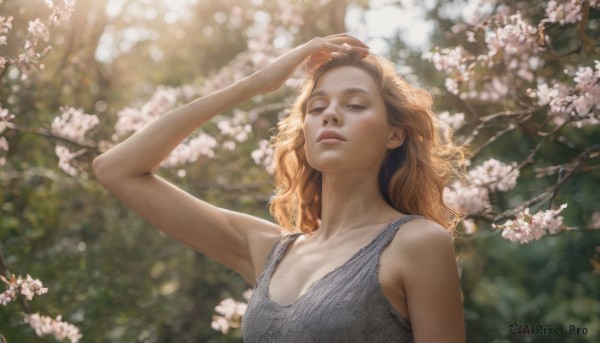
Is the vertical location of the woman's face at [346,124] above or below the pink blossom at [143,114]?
above

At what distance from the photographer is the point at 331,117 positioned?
2.38 metres

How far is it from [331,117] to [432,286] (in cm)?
60

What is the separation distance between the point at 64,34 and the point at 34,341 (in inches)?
73.9

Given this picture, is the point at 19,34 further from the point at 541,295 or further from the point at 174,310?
the point at 541,295

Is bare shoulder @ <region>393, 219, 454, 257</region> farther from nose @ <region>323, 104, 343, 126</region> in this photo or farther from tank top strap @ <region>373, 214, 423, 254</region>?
nose @ <region>323, 104, 343, 126</region>

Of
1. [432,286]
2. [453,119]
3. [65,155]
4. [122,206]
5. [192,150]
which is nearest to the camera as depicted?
[432,286]

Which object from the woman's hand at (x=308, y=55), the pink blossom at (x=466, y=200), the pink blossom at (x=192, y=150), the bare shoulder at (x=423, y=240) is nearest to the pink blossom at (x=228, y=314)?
the pink blossom at (x=192, y=150)

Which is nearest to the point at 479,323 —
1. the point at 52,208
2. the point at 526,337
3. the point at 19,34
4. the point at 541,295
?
the point at 526,337

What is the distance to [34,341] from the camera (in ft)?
11.0

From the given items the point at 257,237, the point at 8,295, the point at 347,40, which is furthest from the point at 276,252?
the point at 8,295

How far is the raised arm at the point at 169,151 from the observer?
101 inches

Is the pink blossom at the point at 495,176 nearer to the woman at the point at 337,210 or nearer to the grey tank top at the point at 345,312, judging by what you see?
the woman at the point at 337,210

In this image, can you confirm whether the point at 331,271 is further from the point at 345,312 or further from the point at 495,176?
the point at 495,176

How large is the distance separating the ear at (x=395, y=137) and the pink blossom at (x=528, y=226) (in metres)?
0.39
